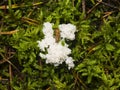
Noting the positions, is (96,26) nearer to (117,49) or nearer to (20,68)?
(117,49)

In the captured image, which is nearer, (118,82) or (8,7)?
(118,82)

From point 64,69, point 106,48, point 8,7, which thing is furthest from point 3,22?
point 106,48

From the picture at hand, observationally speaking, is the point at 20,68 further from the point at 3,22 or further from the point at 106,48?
the point at 106,48

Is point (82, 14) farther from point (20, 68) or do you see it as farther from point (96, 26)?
point (20, 68)

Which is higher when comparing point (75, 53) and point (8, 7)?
point (8, 7)

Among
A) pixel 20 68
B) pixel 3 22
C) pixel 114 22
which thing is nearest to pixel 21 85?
pixel 20 68

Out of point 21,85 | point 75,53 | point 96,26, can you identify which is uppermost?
point 96,26

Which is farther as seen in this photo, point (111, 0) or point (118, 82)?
point (111, 0)

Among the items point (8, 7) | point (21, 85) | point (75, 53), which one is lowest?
point (21, 85)

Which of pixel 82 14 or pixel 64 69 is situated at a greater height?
pixel 82 14
